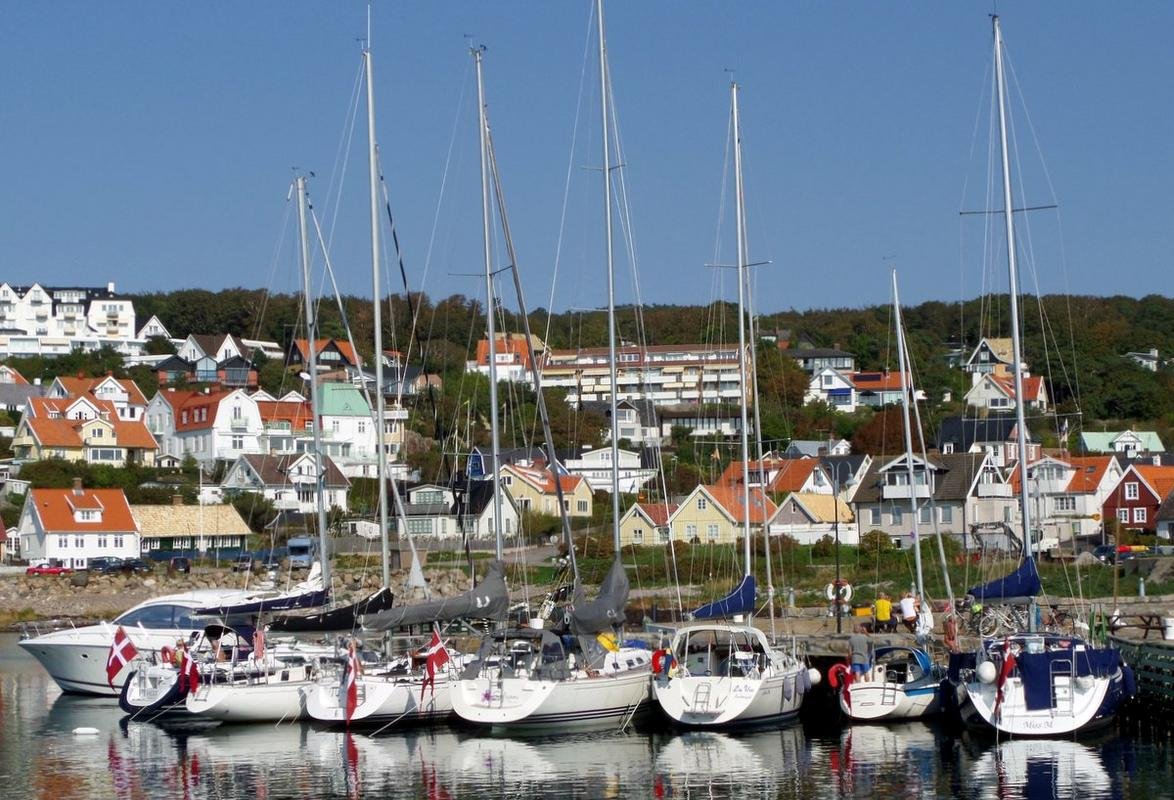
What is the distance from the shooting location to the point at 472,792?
24.2 metres

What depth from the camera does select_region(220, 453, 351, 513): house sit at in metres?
89.2

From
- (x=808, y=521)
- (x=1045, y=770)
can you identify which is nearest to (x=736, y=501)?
(x=808, y=521)

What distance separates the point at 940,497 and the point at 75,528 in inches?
1652

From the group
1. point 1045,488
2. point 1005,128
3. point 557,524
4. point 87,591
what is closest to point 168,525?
point 87,591

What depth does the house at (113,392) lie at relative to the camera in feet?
366

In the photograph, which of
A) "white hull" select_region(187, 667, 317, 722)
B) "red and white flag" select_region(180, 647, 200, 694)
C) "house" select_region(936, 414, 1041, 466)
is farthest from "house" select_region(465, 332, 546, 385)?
"white hull" select_region(187, 667, 317, 722)

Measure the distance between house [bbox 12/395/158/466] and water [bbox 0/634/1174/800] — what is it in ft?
231

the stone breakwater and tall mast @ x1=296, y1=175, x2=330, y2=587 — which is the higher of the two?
tall mast @ x1=296, y1=175, x2=330, y2=587

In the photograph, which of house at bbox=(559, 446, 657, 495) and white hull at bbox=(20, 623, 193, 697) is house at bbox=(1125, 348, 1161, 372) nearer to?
house at bbox=(559, 446, 657, 495)

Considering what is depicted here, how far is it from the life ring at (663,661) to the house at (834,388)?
101890mm

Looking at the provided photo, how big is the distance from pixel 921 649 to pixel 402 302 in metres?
70.9

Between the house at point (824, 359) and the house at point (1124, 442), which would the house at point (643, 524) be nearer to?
the house at point (1124, 442)

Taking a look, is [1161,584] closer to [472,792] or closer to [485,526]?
[472,792]

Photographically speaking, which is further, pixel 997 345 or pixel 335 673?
pixel 997 345
